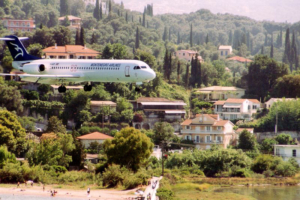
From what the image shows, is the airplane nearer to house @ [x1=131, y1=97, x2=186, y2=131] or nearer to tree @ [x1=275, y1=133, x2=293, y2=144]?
house @ [x1=131, y1=97, x2=186, y2=131]

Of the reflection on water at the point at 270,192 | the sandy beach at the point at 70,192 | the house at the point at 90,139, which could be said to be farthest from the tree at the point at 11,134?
the reflection on water at the point at 270,192

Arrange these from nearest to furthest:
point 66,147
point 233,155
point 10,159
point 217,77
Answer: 1. point 10,159
2. point 66,147
3. point 233,155
4. point 217,77

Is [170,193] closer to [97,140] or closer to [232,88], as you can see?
[97,140]

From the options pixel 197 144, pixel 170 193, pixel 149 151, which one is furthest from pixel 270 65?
pixel 170 193

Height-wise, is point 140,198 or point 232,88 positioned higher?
point 232,88

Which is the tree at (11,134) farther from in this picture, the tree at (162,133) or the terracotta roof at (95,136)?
the tree at (162,133)

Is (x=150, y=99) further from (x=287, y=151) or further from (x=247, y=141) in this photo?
(x=287, y=151)

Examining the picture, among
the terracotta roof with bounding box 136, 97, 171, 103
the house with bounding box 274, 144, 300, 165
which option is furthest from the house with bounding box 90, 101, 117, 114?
the house with bounding box 274, 144, 300, 165

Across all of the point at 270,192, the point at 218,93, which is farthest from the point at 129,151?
the point at 218,93
